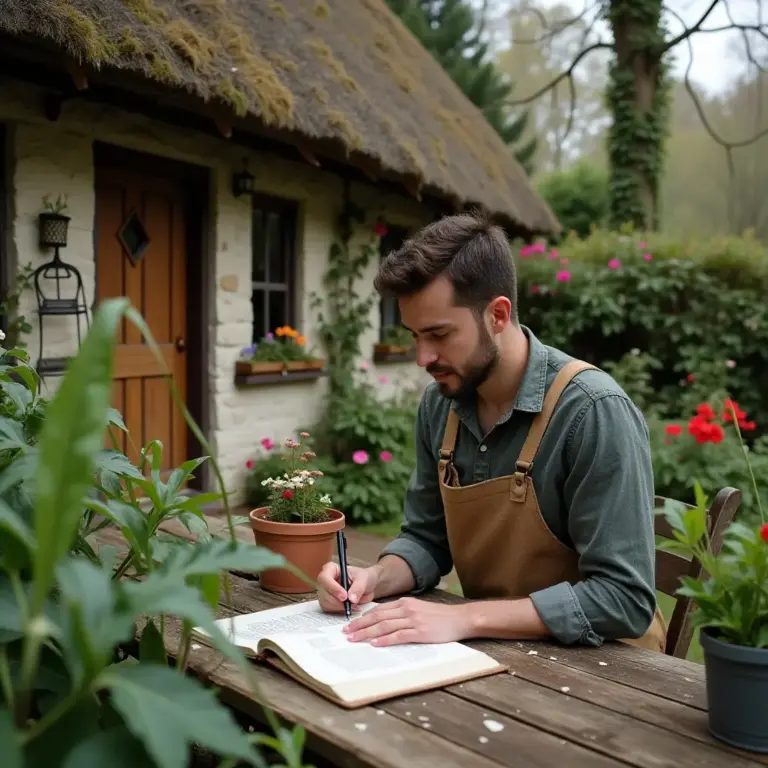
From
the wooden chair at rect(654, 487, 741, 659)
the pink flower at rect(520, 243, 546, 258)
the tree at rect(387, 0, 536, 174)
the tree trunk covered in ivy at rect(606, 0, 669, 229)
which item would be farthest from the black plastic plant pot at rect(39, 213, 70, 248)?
the tree at rect(387, 0, 536, 174)

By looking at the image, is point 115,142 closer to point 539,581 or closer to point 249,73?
point 249,73

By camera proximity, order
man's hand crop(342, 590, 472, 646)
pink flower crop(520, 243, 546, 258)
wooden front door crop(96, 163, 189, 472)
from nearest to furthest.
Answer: man's hand crop(342, 590, 472, 646)
wooden front door crop(96, 163, 189, 472)
pink flower crop(520, 243, 546, 258)

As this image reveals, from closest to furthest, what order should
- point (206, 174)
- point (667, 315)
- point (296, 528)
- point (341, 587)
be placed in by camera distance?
Answer: point (341, 587) → point (296, 528) → point (206, 174) → point (667, 315)

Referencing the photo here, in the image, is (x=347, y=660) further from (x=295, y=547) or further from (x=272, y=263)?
(x=272, y=263)

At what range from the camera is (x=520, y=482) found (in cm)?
173

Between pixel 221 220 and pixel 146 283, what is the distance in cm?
60

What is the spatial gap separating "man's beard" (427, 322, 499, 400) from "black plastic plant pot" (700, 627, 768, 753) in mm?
880

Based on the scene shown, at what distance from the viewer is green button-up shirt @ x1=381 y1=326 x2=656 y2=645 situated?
1529mm

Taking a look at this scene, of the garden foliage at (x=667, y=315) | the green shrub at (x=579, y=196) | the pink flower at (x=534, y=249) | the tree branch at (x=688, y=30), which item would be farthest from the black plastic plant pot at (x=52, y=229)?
the green shrub at (x=579, y=196)

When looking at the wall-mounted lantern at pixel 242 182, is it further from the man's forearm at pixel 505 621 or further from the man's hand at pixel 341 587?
the man's forearm at pixel 505 621

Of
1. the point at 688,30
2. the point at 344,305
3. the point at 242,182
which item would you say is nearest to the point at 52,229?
the point at 242,182

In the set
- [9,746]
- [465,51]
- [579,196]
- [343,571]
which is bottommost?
[343,571]

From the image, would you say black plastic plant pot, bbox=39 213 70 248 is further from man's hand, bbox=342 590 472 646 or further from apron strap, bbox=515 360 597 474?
man's hand, bbox=342 590 472 646

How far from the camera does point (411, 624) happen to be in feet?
4.68
